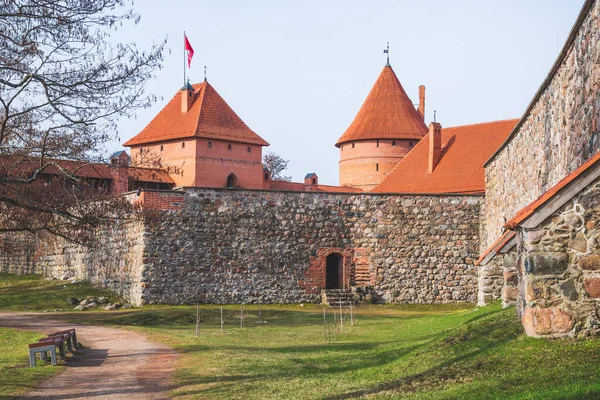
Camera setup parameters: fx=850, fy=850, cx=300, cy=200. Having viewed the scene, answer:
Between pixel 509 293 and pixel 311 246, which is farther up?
pixel 311 246

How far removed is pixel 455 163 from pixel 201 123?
22.3m

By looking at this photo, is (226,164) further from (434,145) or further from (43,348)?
(43,348)

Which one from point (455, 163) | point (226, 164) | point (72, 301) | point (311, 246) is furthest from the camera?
A: point (226, 164)

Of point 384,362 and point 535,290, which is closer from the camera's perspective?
point 535,290

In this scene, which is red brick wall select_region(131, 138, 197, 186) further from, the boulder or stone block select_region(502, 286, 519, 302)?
stone block select_region(502, 286, 519, 302)

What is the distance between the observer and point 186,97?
57.8m

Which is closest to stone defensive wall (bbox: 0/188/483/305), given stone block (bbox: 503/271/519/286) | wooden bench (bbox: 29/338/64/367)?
wooden bench (bbox: 29/338/64/367)

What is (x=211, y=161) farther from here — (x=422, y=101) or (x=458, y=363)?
(x=458, y=363)

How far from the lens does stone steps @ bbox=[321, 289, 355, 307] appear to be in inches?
1136

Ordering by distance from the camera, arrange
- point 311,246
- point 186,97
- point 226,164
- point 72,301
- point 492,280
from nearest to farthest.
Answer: point 492,280, point 72,301, point 311,246, point 186,97, point 226,164

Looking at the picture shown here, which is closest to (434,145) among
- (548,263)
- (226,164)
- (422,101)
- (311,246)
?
(311,246)

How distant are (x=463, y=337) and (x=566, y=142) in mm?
3583

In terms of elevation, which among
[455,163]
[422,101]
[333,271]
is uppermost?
[422,101]

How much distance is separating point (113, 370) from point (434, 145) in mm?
30060
